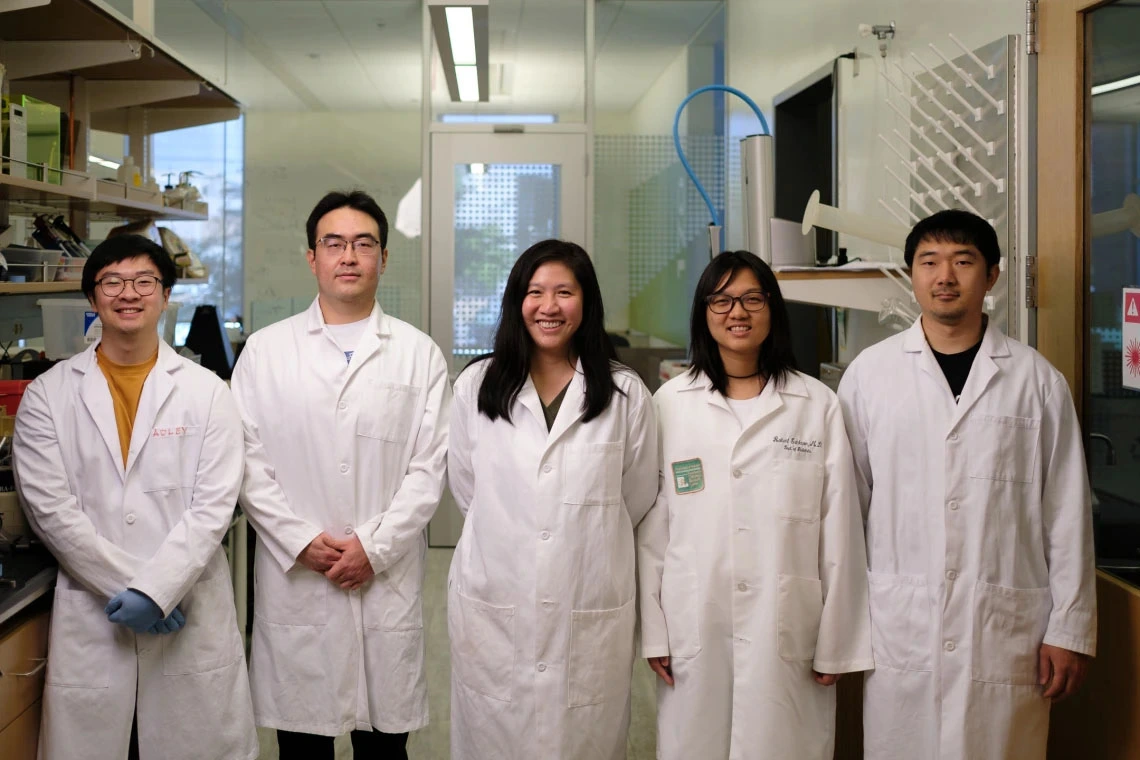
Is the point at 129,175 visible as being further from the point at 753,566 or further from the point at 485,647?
the point at 753,566

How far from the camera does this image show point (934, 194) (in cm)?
253

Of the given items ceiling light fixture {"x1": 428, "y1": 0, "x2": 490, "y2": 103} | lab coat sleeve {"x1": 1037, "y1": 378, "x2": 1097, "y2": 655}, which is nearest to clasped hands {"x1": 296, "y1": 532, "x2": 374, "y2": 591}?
lab coat sleeve {"x1": 1037, "y1": 378, "x2": 1097, "y2": 655}

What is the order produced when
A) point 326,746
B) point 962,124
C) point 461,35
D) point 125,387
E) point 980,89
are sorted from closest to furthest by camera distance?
point 125,387 → point 326,746 → point 980,89 → point 962,124 → point 461,35

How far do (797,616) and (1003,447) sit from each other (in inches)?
18.8

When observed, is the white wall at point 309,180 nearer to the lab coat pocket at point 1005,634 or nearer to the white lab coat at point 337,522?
the white lab coat at point 337,522

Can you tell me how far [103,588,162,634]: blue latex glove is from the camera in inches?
69.7

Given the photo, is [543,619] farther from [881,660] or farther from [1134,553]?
[1134,553]

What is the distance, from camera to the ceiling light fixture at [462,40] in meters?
2.80

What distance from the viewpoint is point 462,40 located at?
→ 130 inches

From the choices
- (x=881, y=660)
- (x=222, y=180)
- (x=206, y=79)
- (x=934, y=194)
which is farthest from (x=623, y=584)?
(x=222, y=180)

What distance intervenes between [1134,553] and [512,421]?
1238 mm

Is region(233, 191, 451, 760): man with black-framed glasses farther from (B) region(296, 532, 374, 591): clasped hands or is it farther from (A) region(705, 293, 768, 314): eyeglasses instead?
(A) region(705, 293, 768, 314): eyeglasses

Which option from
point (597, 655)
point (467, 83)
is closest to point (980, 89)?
point (597, 655)

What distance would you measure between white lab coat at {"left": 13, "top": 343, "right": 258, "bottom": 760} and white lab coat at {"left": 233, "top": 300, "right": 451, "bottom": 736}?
9 centimetres
